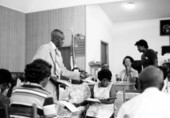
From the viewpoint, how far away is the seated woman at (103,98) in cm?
293

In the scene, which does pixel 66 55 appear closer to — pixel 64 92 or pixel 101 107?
pixel 64 92

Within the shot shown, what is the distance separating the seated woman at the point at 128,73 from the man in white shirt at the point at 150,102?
243 cm

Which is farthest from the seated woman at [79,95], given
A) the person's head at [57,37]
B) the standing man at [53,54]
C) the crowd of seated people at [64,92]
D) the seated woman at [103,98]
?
the person's head at [57,37]

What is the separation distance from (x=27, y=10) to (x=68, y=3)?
1048mm

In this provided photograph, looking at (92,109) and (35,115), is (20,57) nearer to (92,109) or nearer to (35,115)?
(92,109)

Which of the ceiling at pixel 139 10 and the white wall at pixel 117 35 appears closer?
the ceiling at pixel 139 10

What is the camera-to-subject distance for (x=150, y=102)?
3.96 ft

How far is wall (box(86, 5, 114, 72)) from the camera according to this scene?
15.8ft

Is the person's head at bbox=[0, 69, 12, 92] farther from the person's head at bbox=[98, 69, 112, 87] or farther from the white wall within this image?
the white wall

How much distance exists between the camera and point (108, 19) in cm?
490

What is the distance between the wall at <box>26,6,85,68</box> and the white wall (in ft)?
0.67

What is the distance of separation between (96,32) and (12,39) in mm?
1739

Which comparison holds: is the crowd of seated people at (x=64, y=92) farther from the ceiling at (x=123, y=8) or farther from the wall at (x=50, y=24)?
the wall at (x=50, y=24)

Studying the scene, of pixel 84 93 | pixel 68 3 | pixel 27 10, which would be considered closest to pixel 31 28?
pixel 27 10
